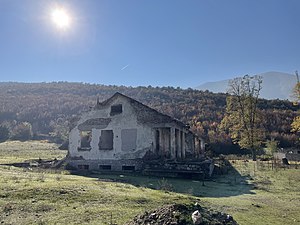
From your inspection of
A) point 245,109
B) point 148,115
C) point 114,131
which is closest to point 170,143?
point 148,115

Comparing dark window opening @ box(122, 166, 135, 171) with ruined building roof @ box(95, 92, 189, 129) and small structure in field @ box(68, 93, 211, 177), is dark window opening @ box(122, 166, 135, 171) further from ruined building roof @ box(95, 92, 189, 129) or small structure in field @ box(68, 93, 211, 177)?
ruined building roof @ box(95, 92, 189, 129)

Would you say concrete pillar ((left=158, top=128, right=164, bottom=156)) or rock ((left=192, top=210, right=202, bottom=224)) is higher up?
concrete pillar ((left=158, top=128, right=164, bottom=156))

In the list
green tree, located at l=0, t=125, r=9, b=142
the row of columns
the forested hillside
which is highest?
the forested hillside

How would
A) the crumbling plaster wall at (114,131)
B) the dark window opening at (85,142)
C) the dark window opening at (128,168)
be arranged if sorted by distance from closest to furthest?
the dark window opening at (128,168)
the crumbling plaster wall at (114,131)
the dark window opening at (85,142)

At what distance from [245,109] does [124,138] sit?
1949 centimetres

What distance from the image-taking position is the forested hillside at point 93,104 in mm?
62188

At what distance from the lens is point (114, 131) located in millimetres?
25641

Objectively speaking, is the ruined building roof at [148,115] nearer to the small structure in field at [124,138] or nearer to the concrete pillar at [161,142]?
the small structure in field at [124,138]

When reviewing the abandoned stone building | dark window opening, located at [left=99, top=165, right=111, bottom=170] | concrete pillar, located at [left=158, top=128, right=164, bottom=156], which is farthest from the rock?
dark window opening, located at [left=99, top=165, right=111, bottom=170]

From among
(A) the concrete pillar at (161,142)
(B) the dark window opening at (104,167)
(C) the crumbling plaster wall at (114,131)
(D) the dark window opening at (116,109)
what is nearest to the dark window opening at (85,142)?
(C) the crumbling plaster wall at (114,131)

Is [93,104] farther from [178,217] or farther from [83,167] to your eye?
[178,217]

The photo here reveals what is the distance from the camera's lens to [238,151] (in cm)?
5109

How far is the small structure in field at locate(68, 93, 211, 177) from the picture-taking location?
2427 cm

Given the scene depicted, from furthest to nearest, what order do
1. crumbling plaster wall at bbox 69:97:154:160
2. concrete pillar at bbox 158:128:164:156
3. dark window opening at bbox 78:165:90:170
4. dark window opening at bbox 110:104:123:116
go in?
dark window opening at bbox 78:165:90:170
dark window opening at bbox 110:104:123:116
concrete pillar at bbox 158:128:164:156
crumbling plaster wall at bbox 69:97:154:160
